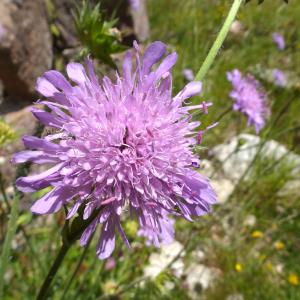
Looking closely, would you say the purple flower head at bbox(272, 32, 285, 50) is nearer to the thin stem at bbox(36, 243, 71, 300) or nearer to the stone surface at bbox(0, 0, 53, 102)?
the stone surface at bbox(0, 0, 53, 102)

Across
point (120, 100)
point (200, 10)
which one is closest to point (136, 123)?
point (120, 100)

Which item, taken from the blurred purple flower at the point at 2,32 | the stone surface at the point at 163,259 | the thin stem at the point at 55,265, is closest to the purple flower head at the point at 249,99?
the stone surface at the point at 163,259

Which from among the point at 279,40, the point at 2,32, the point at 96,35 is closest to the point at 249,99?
the point at 96,35

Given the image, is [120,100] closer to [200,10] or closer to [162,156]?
[162,156]

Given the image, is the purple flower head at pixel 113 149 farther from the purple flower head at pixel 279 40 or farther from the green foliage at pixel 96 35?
the purple flower head at pixel 279 40

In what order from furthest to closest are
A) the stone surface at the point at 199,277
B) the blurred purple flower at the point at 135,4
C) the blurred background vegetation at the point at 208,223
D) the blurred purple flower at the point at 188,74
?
the blurred purple flower at the point at 135,4, the blurred purple flower at the point at 188,74, the stone surface at the point at 199,277, the blurred background vegetation at the point at 208,223

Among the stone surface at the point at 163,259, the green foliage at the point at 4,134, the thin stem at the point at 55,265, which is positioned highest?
the green foliage at the point at 4,134

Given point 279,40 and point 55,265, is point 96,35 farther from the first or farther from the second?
point 279,40
